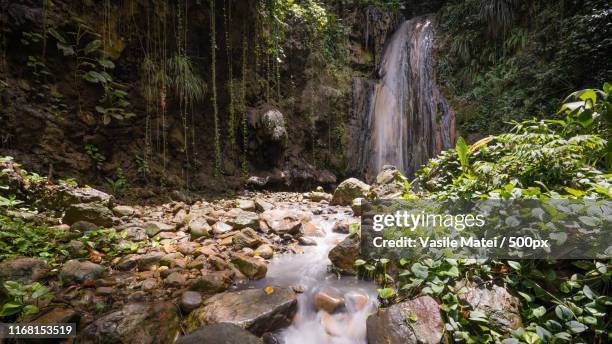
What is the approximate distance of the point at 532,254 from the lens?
1.67 meters

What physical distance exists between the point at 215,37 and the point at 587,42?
7135 mm

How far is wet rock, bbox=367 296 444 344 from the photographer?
158 centimetres

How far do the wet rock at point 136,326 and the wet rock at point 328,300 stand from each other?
108cm

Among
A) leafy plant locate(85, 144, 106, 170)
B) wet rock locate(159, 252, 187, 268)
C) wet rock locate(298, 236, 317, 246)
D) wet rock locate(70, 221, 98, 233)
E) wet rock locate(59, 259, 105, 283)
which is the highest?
leafy plant locate(85, 144, 106, 170)

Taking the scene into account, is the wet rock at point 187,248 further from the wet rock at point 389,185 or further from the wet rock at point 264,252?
the wet rock at point 389,185

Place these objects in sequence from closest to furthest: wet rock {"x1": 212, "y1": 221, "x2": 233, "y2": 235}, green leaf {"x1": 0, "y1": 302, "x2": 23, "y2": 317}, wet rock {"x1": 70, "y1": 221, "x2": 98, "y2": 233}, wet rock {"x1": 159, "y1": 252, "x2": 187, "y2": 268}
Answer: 1. green leaf {"x1": 0, "y1": 302, "x2": 23, "y2": 317}
2. wet rock {"x1": 159, "y1": 252, "x2": 187, "y2": 268}
3. wet rock {"x1": 70, "y1": 221, "x2": 98, "y2": 233}
4. wet rock {"x1": 212, "y1": 221, "x2": 233, "y2": 235}

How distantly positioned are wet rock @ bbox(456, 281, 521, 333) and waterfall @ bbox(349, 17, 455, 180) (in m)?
6.04

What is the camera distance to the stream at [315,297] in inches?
79.1

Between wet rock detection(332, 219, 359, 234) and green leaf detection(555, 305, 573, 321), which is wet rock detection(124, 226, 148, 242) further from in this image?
green leaf detection(555, 305, 573, 321)

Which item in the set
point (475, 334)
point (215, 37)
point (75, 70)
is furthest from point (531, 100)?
point (75, 70)

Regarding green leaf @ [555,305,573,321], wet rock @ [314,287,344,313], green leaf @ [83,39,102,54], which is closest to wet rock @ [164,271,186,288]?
wet rock @ [314,287,344,313]

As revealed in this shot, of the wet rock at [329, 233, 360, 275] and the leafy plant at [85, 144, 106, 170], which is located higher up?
the leafy plant at [85, 144, 106, 170]

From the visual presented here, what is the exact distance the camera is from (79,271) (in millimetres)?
2174

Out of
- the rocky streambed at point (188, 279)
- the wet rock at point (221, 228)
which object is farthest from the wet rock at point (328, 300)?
the wet rock at point (221, 228)
